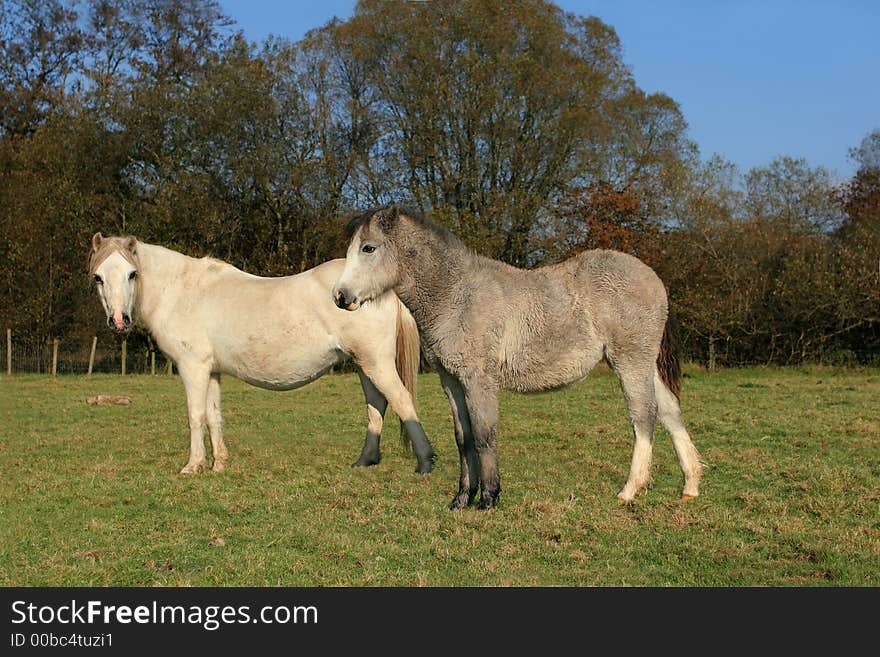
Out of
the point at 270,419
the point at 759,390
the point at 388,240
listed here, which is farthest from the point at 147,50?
the point at 388,240

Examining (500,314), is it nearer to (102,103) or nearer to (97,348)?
(97,348)

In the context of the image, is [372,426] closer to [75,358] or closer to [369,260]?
[369,260]

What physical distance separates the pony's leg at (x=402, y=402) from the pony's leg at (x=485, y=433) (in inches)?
73.7

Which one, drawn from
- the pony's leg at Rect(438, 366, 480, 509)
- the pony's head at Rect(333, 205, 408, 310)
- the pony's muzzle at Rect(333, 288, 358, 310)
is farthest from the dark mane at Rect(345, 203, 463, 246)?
the pony's leg at Rect(438, 366, 480, 509)

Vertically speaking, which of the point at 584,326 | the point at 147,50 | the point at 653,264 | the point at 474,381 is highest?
the point at 147,50

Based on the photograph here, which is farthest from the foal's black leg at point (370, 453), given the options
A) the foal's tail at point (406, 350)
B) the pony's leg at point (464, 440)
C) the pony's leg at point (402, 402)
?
the pony's leg at point (464, 440)

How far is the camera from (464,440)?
6.84 metres

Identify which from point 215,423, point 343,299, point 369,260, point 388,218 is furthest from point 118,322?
point 388,218

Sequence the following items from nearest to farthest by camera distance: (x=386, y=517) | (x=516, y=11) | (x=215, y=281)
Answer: (x=386, y=517), (x=215, y=281), (x=516, y=11)

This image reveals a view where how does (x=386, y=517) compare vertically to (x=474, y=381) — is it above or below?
below

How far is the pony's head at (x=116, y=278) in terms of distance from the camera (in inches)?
314

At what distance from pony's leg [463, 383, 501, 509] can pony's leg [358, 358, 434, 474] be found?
6.14 feet

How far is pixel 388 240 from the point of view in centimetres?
638

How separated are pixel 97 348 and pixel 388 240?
23.5 m
